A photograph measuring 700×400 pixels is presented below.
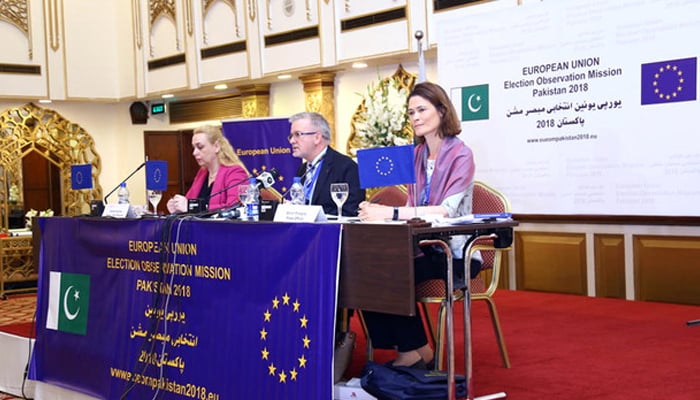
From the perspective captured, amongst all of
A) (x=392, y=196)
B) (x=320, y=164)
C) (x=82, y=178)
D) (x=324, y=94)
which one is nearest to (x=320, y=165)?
(x=320, y=164)

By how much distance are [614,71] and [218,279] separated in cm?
371

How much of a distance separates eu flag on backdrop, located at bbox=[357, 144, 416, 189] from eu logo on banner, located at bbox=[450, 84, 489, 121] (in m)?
3.76

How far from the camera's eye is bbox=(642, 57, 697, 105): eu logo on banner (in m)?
5.50

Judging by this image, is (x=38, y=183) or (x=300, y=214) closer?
(x=300, y=214)

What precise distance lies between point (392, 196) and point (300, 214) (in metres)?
1.25

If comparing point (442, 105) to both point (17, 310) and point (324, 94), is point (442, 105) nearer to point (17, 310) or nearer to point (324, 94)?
point (17, 310)

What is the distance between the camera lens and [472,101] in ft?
22.3

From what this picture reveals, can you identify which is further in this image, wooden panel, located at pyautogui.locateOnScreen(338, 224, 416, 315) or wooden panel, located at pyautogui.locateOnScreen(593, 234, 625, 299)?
wooden panel, located at pyautogui.locateOnScreen(593, 234, 625, 299)

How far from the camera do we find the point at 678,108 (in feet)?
18.3

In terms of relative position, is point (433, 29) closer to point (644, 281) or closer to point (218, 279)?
point (644, 281)

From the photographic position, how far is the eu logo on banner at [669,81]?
5.50 meters

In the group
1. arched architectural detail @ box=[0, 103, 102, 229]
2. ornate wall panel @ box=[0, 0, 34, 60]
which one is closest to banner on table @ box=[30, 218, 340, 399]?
arched architectural detail @ box=[0, 103, 102, 229]

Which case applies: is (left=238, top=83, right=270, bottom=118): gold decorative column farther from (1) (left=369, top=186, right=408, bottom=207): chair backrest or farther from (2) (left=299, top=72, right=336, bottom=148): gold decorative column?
(1) (left=369, top=186, right=408, bottom=207): chair backrest

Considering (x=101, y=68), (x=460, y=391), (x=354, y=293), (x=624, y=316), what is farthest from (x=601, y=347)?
(x=101, y=68)
